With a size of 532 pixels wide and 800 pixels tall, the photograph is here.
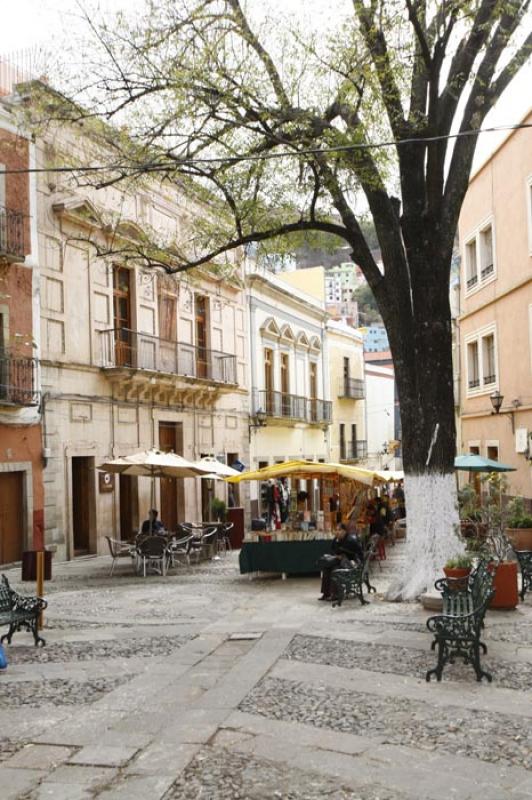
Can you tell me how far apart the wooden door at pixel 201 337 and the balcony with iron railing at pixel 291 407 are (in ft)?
13.9

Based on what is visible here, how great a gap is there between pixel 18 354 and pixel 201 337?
10003 mm

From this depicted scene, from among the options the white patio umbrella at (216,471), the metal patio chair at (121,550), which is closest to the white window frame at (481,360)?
Result: the white patio umbrella at (216,471)

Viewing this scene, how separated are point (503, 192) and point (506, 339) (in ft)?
12.1

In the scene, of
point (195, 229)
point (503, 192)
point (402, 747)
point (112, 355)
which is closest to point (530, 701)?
point (402, 747)

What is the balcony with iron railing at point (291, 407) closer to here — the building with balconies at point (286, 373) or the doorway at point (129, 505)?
the building with balconies at point (286, 373)

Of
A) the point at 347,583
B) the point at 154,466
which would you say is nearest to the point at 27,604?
the point at 347,583

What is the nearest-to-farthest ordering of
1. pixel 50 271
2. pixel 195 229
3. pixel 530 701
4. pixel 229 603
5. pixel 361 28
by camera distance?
pixel 530 701 → pixel 361 28 → pixel 229 603 → pixel 195 229 → pixel 50 271

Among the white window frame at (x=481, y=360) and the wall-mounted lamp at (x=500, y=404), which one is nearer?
the wall-mounted lamp at (x=500, y=404)

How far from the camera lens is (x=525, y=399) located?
20.5 meters

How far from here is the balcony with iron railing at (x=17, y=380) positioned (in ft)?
55.2

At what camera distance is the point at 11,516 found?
17797mm

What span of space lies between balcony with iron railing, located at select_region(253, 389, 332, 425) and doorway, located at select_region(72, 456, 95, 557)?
10.8 m

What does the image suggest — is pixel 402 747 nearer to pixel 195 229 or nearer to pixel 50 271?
pixel 195 229

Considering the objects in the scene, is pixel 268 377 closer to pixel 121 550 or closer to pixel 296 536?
pixel 121 550
